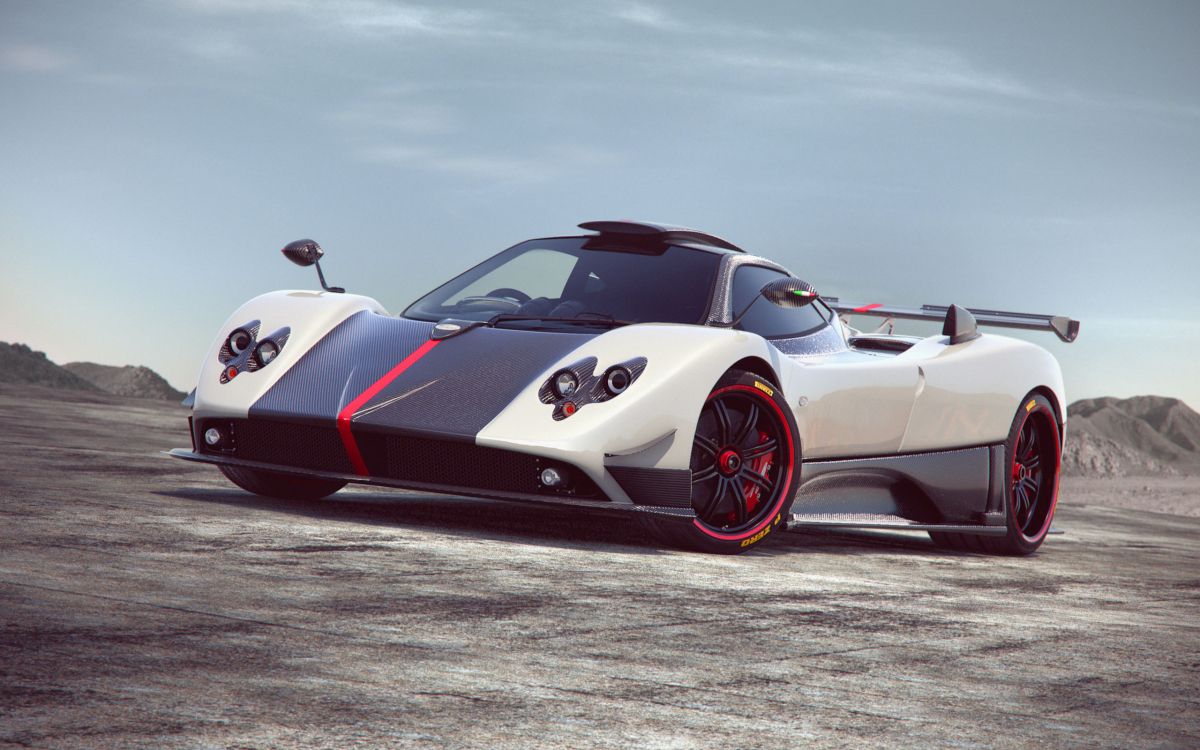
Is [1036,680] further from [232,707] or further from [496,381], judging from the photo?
[496,381]

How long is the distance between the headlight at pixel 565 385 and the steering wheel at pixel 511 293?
129 centimetres

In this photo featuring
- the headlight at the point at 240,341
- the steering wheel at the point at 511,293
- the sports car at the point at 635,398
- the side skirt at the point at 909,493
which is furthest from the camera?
the steering wheel at the point at 511,293

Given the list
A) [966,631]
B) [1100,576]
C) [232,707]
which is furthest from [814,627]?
[1100,576]

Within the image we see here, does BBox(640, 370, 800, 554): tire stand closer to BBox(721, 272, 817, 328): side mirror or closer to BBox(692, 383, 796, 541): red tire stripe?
BBox(692, 383, 796, 541): red tire stripe

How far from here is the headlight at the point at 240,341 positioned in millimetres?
6129

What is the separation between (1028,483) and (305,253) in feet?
13.6

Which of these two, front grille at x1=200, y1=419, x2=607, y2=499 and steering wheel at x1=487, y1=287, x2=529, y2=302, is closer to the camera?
front grille at x1=200, y1=419, x2=607, y2=499

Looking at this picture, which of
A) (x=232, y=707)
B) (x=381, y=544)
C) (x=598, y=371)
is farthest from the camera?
(x=598, y=371)

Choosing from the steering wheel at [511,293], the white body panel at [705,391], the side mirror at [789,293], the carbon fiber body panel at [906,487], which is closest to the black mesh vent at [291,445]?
the white body panel at [705,391]

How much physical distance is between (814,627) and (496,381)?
1.99 metres

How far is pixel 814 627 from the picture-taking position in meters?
3.95

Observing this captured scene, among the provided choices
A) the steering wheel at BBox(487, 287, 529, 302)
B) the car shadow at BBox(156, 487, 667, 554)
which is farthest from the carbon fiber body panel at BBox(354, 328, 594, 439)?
the steering wheel at BBox(487, 287, 529, 302)

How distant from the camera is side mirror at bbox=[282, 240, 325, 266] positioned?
6.82m

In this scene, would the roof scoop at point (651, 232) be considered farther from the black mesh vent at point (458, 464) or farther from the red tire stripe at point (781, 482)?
the black mesh vent at point (458, 464)
